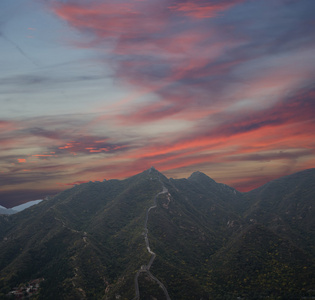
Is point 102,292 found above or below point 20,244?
below

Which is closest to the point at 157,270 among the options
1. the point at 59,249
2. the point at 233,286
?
the point at 233,286

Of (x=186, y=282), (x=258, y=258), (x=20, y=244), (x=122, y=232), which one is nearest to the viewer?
(x=186, y=282)

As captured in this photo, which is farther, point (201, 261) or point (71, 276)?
point (201, 261)

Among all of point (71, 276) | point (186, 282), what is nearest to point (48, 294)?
point (71, 276)

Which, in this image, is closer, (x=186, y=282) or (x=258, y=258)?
(x=186, y=282)

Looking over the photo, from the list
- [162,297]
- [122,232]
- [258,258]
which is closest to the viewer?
[162,297]

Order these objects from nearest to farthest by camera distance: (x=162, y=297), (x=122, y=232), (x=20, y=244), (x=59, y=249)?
1. (x=162, y=297)
2. (x=59, y=249)
3. (x=20, y=244)
4. (x=122, y=232)

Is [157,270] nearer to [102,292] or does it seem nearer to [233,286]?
[102,292]

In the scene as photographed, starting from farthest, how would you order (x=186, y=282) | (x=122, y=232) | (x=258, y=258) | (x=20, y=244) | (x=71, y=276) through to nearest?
(x=122, y=232) < (x=20, y=244) < (x=258, y=258) < (x=71, y=276) < (x=186, y=282)

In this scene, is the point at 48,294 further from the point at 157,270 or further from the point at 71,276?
the point at 157,270
